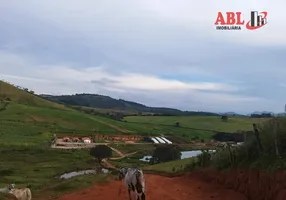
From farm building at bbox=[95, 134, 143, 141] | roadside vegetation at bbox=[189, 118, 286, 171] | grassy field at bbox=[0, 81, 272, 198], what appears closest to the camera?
roadside vegetation at bbox=[189, 118, 286, 171]

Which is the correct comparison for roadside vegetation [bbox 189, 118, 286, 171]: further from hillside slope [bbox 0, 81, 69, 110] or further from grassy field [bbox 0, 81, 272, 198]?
hillside slope [bbox 0, 81, 69, 110]

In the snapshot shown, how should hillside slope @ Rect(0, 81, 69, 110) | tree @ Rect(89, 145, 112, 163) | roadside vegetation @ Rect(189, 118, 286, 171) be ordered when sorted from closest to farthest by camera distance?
roadside vegetation @ Rect(189, 118, 286, 171), tree @ Rect(89, 145, 112, 163), hillside slope @ Rect(0, 81, 69, 110)

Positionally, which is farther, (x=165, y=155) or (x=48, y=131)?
(x=48, y=131)

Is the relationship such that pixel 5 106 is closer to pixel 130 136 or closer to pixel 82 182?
pixel 130 136

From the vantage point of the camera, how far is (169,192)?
19.7 m

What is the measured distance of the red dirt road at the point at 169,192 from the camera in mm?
18433

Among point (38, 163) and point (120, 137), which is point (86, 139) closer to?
point (120, 137)

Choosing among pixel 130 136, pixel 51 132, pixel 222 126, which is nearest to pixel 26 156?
pixel 51 132

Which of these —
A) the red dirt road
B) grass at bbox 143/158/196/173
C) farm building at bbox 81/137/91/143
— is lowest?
farm building at bbox 81/137/91/143

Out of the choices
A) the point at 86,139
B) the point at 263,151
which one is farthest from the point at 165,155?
the point at 263,151

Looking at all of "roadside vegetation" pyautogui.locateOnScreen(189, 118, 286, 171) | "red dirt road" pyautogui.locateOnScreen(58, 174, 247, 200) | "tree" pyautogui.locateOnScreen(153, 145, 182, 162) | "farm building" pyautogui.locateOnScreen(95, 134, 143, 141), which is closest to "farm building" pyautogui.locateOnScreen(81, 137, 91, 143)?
"farm building" pyautogui.locateOnScreen(95, 134, 143, 141)

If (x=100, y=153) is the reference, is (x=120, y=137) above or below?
above

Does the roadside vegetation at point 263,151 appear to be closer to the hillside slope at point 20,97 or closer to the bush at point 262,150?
the bush at point 262,150

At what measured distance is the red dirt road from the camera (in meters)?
18.4
